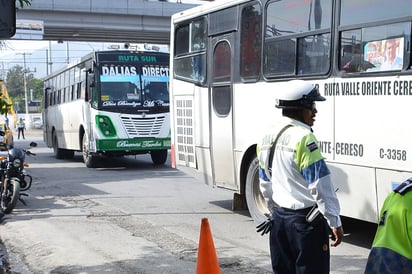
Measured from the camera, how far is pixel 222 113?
8742 mm

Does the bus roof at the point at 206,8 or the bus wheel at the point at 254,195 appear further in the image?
the bus roof at the point at 206,8

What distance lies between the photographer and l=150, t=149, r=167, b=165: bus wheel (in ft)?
59.6

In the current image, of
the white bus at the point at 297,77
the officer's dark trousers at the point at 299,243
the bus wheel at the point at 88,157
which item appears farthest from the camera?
the bus wheel at the point at 88,157

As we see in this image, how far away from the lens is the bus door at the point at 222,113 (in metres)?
8.59

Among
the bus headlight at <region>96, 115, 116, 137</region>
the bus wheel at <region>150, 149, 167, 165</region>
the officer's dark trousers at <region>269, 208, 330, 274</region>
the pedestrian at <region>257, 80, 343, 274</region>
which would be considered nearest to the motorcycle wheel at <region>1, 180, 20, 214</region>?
the pedestrian at <region>257, 80, 343, 274</region>

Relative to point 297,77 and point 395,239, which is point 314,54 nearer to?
point 297,77

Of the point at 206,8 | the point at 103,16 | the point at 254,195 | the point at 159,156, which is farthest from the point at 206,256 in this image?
the point at 103,16

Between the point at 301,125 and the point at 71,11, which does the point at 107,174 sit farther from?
the point at 71,11

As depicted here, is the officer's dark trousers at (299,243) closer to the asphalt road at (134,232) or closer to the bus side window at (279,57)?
the asphalt road at (134,232)

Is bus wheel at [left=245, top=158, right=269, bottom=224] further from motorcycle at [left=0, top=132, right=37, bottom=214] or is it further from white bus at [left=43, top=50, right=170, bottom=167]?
white bus at [left=43, top=50, right=170, bottom=167]

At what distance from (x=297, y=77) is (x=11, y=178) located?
209 inches

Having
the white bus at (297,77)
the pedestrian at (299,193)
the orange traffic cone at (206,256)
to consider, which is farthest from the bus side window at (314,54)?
the pedestrian at (299,193)

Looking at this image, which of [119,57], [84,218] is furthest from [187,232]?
[119,57]

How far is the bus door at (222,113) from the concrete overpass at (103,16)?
26396mm
